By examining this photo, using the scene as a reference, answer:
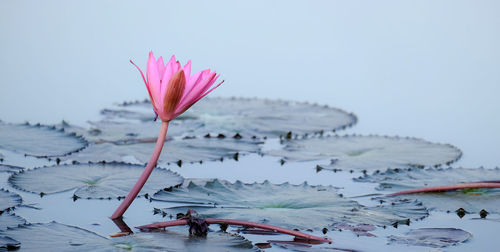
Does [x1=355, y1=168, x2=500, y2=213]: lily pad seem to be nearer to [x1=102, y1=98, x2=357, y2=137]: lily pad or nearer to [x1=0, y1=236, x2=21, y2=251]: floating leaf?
[x1=102, y1=98, x2=357, y2=137]: lily pad

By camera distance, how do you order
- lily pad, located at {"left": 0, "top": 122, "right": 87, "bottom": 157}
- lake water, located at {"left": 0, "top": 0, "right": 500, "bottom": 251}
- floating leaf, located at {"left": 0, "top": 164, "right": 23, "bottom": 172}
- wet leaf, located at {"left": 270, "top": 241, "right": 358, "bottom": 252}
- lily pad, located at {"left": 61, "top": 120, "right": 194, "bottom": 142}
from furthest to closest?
lake water, located at {"left": 0, "top": 0, "right": 500, "bottom": 251}
lily pad, located at {"left": 61, "top": 120, "right": 194, "bottom": 142}
lily pad, located at {"left": 0, "top": 122, "right": 87, "bottom": 157}
floating leaf, located at {"left": 0, "top": 164, "right": 23, "bottom": 172}
wet leaf, located at {"left": 270, "top": 241, "right": 358, "bottom": 252}

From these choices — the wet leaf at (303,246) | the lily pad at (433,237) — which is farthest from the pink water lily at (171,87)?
the lily pad at (433,237)

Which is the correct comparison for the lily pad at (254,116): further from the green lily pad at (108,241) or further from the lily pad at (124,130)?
the green lily pad at (108,241)

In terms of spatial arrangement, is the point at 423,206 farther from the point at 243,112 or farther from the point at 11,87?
the point at 11,87

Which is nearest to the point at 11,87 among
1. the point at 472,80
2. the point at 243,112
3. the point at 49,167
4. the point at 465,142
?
the point at 243,112

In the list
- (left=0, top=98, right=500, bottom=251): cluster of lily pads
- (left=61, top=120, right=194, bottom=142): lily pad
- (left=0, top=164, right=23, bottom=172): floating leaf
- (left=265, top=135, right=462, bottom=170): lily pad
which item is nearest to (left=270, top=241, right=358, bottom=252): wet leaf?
(left=0, top=98, right=500, bottom=251): cluster of lily pads

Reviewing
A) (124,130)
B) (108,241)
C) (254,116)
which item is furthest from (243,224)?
(254,116)
